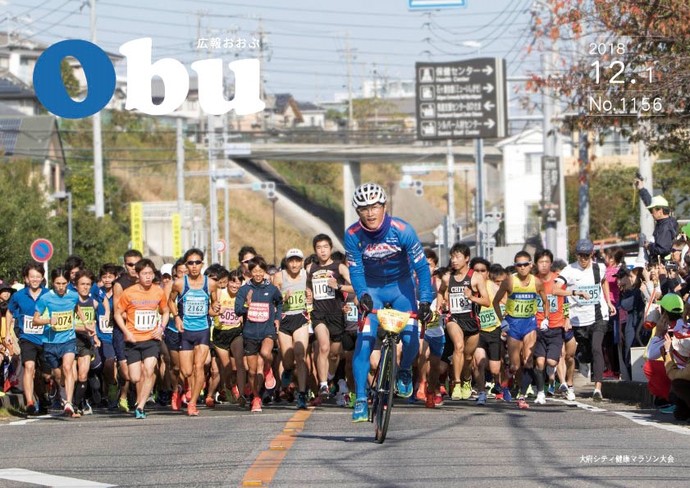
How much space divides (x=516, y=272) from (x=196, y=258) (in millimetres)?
4145

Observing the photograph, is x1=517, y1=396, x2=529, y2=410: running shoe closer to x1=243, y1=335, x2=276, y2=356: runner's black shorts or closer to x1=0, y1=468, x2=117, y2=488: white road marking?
x1=243, y1=335, x2=276, y2=356: runner's black shorts

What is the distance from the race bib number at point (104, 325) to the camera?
2089 centimetres

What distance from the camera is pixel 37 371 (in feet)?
67.1

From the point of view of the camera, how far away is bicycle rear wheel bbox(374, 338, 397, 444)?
12.8m

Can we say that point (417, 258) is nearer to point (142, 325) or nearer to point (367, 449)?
point (367, 449)

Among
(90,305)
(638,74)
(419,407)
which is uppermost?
(638,74)

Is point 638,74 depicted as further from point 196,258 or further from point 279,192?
point 279,192

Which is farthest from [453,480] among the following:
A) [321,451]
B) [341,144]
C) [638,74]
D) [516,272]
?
[341,144]

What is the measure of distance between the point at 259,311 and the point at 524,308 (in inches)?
132

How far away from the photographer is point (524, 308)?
62.7 ft

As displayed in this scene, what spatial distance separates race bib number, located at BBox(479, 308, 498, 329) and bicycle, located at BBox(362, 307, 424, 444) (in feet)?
22.0

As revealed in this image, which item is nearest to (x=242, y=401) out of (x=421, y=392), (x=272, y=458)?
(x=421, y=392)

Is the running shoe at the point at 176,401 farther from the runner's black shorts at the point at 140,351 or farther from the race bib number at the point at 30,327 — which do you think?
the race bib number at the point at 30,327

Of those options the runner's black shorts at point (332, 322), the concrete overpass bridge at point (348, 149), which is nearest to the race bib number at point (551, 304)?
the runner's black shorts at point (332, 322)
